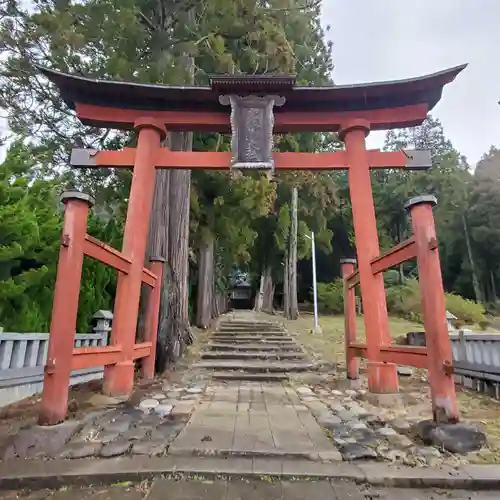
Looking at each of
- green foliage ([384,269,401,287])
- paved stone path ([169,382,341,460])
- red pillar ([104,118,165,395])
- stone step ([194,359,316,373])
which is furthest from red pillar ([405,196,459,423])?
green foliage ([384,269,401,287])

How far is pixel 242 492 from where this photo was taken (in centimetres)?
204

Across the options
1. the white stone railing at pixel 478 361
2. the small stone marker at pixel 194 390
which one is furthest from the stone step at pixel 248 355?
the white stone railing at pixel 478 361

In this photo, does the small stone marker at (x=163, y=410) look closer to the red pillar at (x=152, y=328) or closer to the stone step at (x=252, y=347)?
the red pillar at (x=152, y=328)

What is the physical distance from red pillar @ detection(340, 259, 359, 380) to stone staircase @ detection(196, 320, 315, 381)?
101cm

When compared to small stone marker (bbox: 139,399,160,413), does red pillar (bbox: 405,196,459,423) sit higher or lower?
higher

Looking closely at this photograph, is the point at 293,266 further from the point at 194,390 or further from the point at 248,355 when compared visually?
the point at 194,390

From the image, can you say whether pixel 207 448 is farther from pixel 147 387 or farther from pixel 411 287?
pixel 411 287

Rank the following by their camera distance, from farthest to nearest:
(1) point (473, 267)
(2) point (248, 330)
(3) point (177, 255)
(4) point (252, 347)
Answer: (1) point (473, 267) < (2) point (248, 330) < (4) point (252, 347) < (3) point (177, 255)

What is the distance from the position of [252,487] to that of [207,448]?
56 cm

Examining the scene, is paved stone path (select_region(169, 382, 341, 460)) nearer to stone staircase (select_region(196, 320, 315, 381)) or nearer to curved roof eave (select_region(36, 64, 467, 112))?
stone staircase (select_region(196, 320, 315, 381))

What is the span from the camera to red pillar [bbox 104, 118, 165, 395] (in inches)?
Result: 162

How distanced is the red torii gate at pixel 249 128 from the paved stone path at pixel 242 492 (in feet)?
6.75

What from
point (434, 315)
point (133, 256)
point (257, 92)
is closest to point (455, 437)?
point (434, 315)

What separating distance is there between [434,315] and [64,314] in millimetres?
2875
